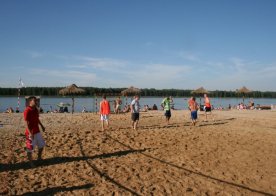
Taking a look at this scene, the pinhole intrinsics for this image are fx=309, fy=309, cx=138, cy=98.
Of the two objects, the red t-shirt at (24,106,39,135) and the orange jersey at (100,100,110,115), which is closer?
the red t-shirt at (24,106,39,135)

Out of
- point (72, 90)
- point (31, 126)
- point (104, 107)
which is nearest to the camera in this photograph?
point (31, 126)

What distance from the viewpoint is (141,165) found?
8.07m

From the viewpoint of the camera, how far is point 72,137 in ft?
37.1

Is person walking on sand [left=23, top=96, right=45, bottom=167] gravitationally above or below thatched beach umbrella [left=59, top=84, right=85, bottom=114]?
below

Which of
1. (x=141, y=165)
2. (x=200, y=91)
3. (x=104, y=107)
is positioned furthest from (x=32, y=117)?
(x=200, y=91)

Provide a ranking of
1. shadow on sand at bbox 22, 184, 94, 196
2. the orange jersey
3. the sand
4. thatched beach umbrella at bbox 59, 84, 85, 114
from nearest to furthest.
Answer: shadow on sand at bbox 22, 184, 94, 196, the sand, the orange jersey, thatched beach umbrella at bbox 59, 84, 85, 114

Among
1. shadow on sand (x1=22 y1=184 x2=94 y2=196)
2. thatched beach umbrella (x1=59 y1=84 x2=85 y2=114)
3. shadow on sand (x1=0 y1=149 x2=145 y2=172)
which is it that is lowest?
shadow on sand (x1=22 y1=184 x2=94 y2=196)

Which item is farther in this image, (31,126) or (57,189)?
(31,126)

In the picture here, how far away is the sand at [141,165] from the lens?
648 centimetres

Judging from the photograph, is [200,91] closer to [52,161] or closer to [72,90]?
[72,90]

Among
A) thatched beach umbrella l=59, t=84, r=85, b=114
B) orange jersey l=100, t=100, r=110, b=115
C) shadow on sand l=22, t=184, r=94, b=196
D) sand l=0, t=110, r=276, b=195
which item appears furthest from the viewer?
thatched beach umbrella l=59, t=84, r=85, b=114

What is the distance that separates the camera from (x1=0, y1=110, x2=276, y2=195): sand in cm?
648

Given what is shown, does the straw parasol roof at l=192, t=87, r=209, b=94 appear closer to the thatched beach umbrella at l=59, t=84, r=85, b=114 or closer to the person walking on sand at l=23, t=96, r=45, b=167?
the thatched beach umbrella at l=59, t=84, r=85, b=114

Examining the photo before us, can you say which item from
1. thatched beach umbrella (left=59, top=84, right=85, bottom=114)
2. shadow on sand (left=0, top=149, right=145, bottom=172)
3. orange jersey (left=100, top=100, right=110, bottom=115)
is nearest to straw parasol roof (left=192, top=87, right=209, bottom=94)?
thatched beach umbrella (left=59, top=84, right=85, bottom=114)
